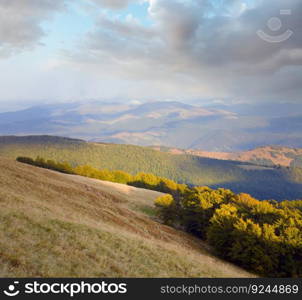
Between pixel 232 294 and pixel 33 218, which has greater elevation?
pixel 33 218

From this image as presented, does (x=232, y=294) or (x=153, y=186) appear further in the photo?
(x=153, y=186)

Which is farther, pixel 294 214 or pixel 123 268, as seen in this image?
pixel 294 214

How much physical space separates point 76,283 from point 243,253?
33460 millimetres

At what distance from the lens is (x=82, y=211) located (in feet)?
115

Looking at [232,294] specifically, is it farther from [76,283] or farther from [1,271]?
[1,271]

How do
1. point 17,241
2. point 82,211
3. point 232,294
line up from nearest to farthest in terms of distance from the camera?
point 232,294
point 17,241
point 82,211

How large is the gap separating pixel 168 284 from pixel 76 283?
Answer: 15.0 feet

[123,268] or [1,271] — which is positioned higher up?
[1,271]

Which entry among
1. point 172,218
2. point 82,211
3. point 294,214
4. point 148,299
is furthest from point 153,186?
point 148,299

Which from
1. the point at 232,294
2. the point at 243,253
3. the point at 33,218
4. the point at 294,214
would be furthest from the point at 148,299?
the point at 294,214

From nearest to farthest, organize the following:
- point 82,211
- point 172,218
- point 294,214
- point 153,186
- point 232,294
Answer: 1. point 232,294
2. point 82,211
3. point 294,214
4. point 172,218
5. point 153,186

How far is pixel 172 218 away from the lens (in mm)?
57219

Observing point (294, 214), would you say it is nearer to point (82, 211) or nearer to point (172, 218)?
point (172, 218)

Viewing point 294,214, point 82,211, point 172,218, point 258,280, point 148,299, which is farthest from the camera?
point 172,218
